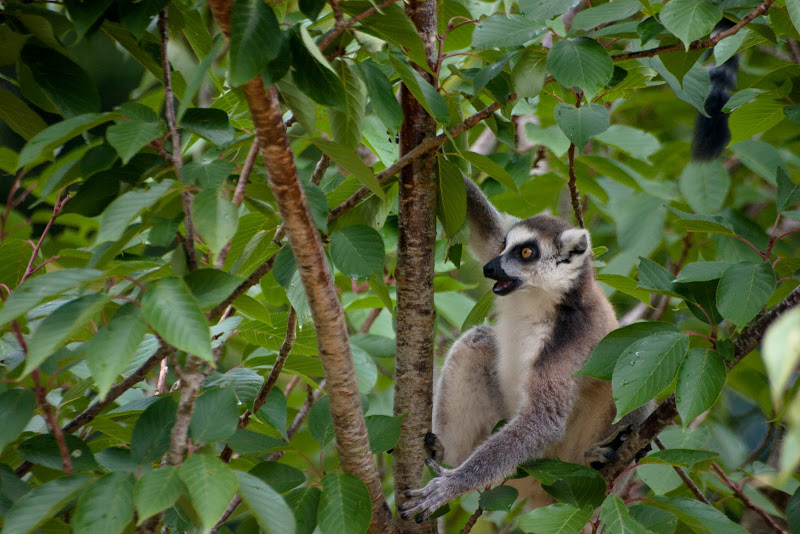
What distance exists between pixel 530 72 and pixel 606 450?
6.87 ft

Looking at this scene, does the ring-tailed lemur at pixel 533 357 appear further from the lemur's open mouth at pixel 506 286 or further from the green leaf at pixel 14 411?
the green leaf at pixel 14 411

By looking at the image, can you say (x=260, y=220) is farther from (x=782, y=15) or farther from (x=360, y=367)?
(x=782, y=15)

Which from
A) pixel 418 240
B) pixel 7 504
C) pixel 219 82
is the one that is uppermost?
pixel 219 82

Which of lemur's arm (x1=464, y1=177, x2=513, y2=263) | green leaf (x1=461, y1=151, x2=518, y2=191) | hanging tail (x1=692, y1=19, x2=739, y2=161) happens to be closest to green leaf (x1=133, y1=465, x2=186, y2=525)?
green leaf (x1=461, y1=151, x2=518, y2=191)

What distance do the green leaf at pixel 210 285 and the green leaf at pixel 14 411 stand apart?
585 millimetres

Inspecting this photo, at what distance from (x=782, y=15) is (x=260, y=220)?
2.19 m

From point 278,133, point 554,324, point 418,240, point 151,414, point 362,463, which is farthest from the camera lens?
point 554,324

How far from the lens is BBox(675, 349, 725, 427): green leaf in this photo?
2510mm

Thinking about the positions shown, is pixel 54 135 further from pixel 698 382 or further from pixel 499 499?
pixel 698 382

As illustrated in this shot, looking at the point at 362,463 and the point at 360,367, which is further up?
the point at 362,463

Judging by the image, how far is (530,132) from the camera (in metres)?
4.35

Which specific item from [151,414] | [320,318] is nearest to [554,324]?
[320,318]

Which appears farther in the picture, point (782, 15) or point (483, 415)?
point (483, 415)

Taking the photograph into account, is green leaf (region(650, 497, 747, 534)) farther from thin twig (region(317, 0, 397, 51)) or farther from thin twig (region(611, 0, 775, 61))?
thin twig (region(317, 0, 397, 51))
